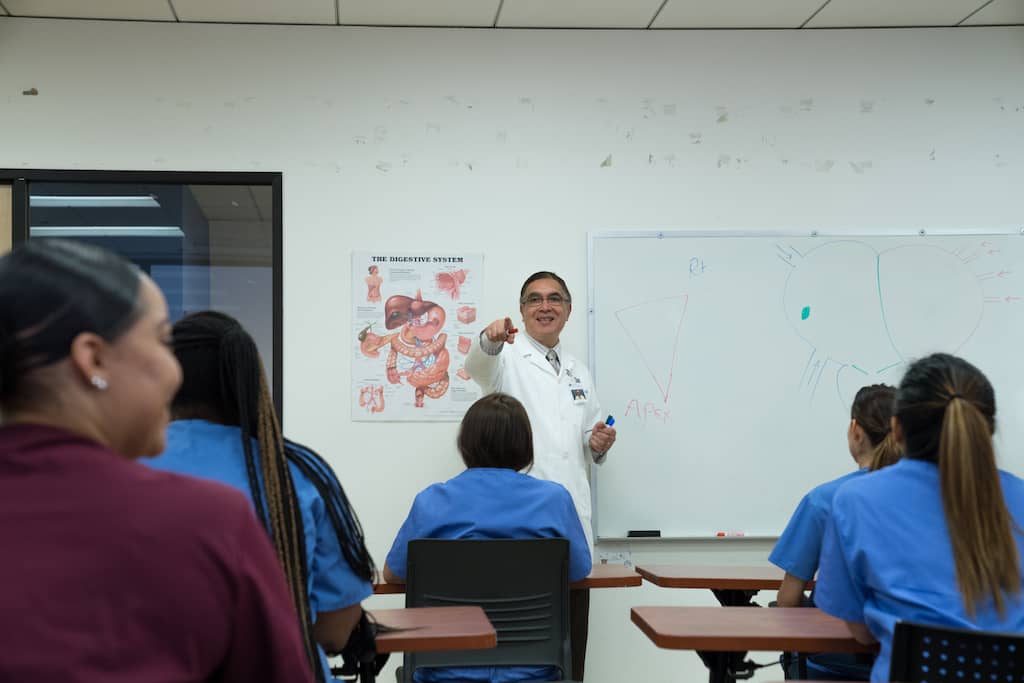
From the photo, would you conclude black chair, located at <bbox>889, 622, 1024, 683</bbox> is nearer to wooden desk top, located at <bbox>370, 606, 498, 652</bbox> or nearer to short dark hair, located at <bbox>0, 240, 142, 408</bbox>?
wooden desk top, located at <bbox>370, 606, 498, 652</bbox>

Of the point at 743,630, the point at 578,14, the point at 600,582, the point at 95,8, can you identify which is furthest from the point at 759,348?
the point at 95,8

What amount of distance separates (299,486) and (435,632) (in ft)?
1.79

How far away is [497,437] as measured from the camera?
8.53 feet

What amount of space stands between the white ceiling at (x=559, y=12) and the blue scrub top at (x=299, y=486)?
8.65 feet

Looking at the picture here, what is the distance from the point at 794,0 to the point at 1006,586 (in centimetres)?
273

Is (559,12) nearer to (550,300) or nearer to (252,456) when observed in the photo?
(550,300)

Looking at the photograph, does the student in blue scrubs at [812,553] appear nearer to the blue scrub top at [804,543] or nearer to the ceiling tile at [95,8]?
the blue scrub top at [804,543]

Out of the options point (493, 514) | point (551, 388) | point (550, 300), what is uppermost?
point (550, 300)

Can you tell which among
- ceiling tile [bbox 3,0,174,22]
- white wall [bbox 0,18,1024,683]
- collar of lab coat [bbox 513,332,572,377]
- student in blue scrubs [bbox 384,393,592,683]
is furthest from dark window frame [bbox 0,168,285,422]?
student in blue scrubs [bbox 384,393,592,683]

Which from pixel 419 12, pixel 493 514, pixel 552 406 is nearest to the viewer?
pixel 493 514

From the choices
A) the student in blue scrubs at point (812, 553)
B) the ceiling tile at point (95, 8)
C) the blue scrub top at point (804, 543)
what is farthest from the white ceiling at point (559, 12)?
the blue scrub top at point (804, 543)

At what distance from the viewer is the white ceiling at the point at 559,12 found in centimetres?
373

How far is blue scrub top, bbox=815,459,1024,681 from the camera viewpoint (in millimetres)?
1765

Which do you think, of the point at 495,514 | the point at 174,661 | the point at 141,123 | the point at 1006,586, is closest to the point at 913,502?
the point at 1006,586
